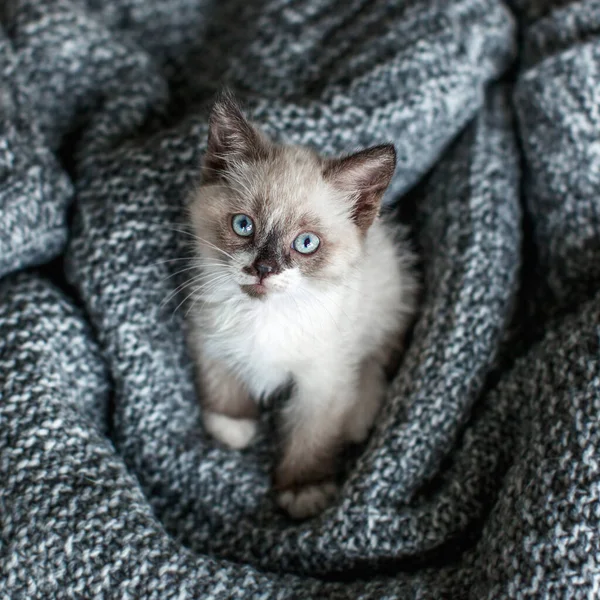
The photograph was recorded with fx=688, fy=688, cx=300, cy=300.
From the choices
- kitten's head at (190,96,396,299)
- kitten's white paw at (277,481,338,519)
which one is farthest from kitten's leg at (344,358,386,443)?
kitten's head at (190,96,396,299)

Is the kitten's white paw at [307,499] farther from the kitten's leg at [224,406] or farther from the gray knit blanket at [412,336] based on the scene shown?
the kitten's leg at [224,406]

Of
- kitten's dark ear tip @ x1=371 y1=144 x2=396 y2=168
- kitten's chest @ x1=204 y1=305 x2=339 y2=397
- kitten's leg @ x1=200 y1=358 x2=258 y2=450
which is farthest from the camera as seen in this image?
kitten's leg @ x1=200 y1=358 x2=258 y2=450

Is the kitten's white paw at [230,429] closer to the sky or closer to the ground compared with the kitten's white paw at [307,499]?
closer to the sky

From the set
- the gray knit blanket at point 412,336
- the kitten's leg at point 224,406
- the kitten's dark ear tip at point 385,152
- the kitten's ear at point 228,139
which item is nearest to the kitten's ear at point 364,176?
the kitten's dark ear tip at point 385,152

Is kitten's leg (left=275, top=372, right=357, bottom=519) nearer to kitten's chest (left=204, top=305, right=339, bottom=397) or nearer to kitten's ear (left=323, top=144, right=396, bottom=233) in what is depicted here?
kitten's chest (left=204, top=305, right=339, bottom=397)

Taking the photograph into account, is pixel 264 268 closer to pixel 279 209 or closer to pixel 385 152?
pixel 279 209

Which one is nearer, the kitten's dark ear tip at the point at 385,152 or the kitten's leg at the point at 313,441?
the kitten's dark ear tip at the point at 385,152
